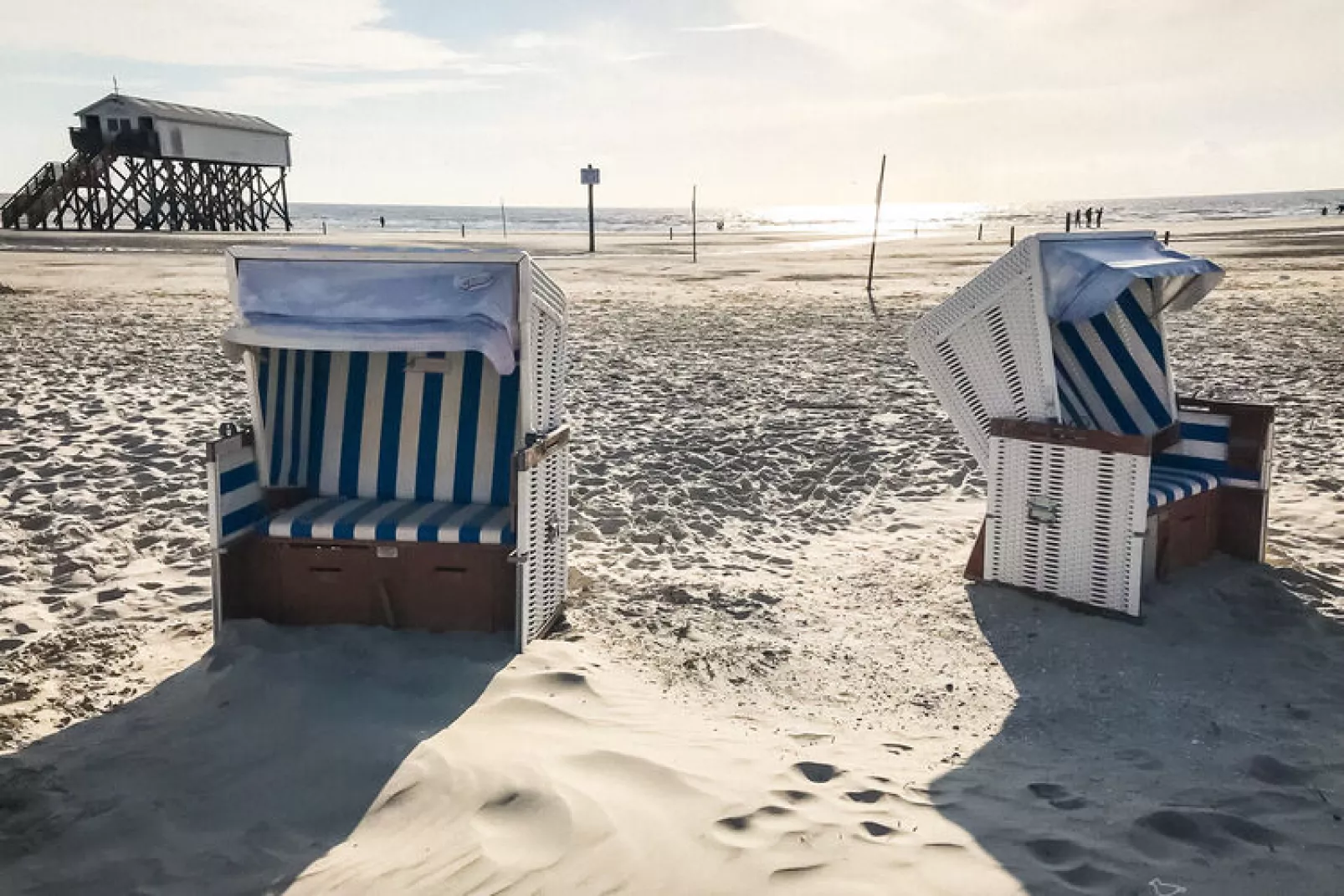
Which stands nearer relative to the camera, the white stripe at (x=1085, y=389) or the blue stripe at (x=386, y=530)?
the blue stripe at (x=386, y=530)

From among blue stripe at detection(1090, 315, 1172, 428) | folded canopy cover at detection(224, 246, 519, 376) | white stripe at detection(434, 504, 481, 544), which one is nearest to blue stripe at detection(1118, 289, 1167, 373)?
blue stripe at detection(1090, 315, 1172, 428)

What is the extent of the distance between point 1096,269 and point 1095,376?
108 cm

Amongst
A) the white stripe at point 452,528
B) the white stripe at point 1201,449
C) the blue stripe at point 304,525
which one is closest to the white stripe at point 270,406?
the blue stripe at point 304,525

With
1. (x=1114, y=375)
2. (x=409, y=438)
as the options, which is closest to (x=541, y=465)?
(x=409, y=438)

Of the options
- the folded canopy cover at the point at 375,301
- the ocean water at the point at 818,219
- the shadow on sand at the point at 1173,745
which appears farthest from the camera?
the ocean water at the point at 818,219

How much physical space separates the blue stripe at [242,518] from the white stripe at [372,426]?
16.8 inches

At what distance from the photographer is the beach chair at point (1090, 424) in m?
4.45

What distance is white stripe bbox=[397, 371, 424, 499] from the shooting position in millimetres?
4457

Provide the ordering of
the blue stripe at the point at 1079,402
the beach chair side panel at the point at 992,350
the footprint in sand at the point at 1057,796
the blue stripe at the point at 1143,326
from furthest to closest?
the blue stripe at the point at 1143,326 → the blue stripe at the point at 1079,402 → the beach chair side panel at the point at 992,350 → the footprint in sand at the point at 1057,796

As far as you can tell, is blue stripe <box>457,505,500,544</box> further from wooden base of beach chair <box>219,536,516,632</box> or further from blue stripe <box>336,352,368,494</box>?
blue stripe <box>336,352,368,494</box>

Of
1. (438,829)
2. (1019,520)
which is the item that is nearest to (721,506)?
(1019,520)

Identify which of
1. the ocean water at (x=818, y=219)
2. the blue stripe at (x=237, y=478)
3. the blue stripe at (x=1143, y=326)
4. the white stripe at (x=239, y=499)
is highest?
the ocean water at (x=818, y=219)

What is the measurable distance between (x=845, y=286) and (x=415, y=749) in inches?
667

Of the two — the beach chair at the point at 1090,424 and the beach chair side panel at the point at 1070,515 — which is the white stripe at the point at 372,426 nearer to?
the beach chair at the point at 1090,424
